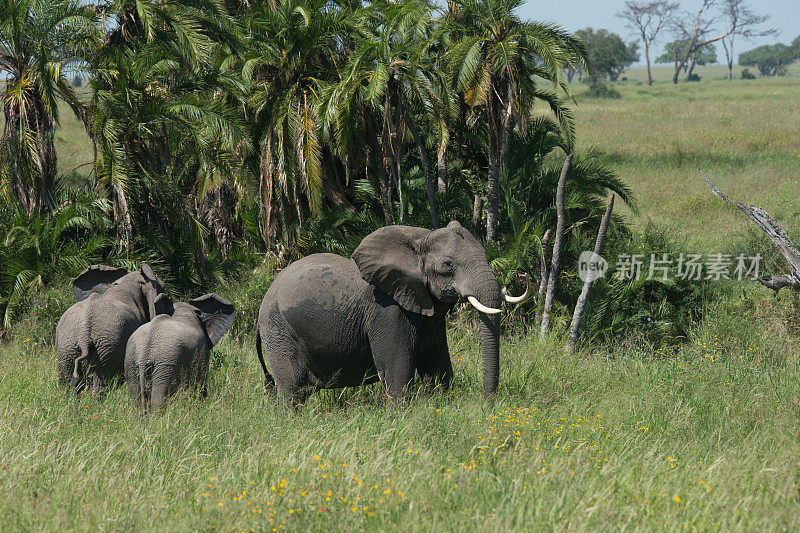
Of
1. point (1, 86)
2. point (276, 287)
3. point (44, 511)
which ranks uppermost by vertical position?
point (1, 86)

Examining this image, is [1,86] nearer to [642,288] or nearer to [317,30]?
[317,30]

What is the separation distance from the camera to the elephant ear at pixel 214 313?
28.6ft

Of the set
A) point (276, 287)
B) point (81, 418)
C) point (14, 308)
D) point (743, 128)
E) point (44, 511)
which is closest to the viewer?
point (44, 511)

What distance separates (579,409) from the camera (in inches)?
301

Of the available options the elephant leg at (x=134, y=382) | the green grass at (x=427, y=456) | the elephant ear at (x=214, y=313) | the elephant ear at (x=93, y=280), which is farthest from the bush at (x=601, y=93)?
the elephant leg at (x=134, y=382)

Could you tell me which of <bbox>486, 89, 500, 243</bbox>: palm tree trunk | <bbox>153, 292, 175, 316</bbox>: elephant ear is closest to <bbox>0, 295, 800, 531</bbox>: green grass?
<bbox>153, 292, 175, 316</bbox>: elephant ear

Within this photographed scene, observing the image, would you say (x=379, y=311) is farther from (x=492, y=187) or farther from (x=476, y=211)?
(x=476, y=211)

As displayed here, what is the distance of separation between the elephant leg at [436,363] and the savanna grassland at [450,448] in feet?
0.53

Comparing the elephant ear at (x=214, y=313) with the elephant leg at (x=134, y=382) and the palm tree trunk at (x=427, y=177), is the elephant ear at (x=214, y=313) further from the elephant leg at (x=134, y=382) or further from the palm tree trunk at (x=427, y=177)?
the palm tree trunk at (x=427, y=177)

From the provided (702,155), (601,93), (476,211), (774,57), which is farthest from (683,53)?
(476,211)

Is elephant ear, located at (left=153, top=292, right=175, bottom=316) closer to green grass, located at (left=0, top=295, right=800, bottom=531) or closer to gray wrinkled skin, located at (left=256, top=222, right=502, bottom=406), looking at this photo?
green grass, located at (left=0, top=295, right=800, bottom=531)

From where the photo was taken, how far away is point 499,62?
1226cm

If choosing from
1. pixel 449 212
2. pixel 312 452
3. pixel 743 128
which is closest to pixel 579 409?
pixel 312 452

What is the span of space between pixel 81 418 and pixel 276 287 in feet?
6.91
